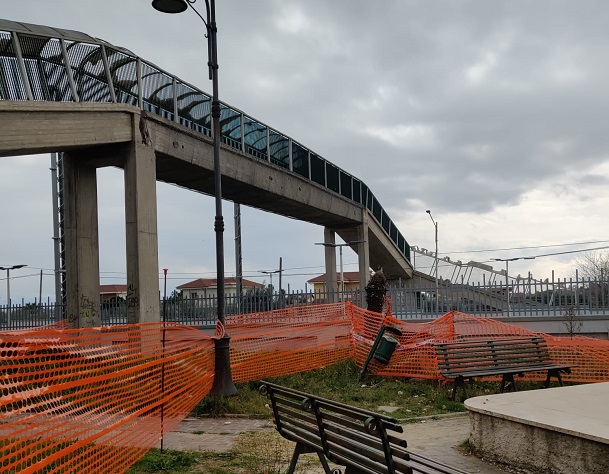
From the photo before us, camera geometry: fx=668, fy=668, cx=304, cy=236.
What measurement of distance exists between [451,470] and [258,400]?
6.77 meters

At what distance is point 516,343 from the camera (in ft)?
37.7

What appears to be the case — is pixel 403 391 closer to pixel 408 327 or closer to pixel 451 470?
pixel 408 327

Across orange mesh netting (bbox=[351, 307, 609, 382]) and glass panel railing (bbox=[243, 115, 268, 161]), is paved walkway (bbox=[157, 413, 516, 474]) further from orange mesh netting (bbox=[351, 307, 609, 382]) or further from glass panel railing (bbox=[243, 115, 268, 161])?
glass panel railing (bbox=[243, 115, 268, 161])

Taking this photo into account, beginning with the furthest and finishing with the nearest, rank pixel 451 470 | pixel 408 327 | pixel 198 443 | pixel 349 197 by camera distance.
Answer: pixel 349 197
pixel 408 327
pixel 198 443
pixel 451 470

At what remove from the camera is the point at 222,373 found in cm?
1098

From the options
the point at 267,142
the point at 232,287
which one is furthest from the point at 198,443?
the point at 232,287

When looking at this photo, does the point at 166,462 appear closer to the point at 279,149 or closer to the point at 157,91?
the point at 157,91

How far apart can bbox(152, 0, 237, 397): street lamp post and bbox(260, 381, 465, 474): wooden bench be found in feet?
16.5

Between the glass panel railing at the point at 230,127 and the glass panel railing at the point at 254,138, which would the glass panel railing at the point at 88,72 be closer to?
the glass panel railing at the point at 230,127

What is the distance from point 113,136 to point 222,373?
7428mm

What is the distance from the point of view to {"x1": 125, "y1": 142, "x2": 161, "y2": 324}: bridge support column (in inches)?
647

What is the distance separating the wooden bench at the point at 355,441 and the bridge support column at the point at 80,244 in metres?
12.6

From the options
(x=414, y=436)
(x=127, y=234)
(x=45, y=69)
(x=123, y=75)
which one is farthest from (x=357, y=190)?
(x=414, y=436)

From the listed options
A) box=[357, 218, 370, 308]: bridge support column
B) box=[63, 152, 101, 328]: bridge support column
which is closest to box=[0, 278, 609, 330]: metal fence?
box=[63, 152, 101, 328]: bridge support column
